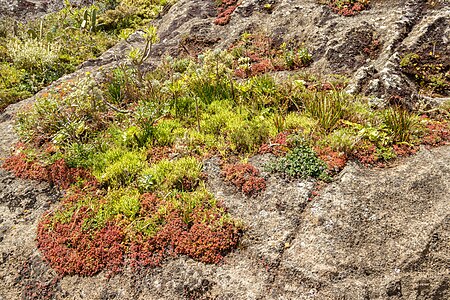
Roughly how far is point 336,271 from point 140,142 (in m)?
5.04

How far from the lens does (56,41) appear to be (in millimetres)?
14812

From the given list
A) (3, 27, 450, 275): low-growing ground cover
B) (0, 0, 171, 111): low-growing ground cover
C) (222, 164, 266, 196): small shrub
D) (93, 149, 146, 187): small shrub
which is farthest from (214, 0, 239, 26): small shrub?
(222, 164, 266, 196): small shrub

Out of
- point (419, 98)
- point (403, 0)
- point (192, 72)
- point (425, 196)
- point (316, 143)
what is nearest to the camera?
point (425, 196)

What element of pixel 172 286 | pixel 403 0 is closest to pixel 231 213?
pixel 172 286

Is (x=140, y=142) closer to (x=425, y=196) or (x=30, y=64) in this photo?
(x=425, y=196)

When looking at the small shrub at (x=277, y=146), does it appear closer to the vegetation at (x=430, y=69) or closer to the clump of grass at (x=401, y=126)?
the clump of grass at (x=401, y=126)

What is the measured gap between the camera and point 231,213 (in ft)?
20.0

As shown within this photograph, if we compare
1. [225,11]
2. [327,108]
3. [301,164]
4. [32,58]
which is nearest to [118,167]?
[301,164]

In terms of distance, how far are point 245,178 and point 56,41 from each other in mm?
12844

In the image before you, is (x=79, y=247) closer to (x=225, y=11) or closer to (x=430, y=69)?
(x=430, y=69)

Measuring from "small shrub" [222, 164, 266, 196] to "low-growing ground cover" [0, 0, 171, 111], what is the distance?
4753 millimetres

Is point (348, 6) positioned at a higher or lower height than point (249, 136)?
higher

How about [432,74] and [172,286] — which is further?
[432,74]

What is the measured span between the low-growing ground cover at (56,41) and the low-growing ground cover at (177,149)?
244cm
